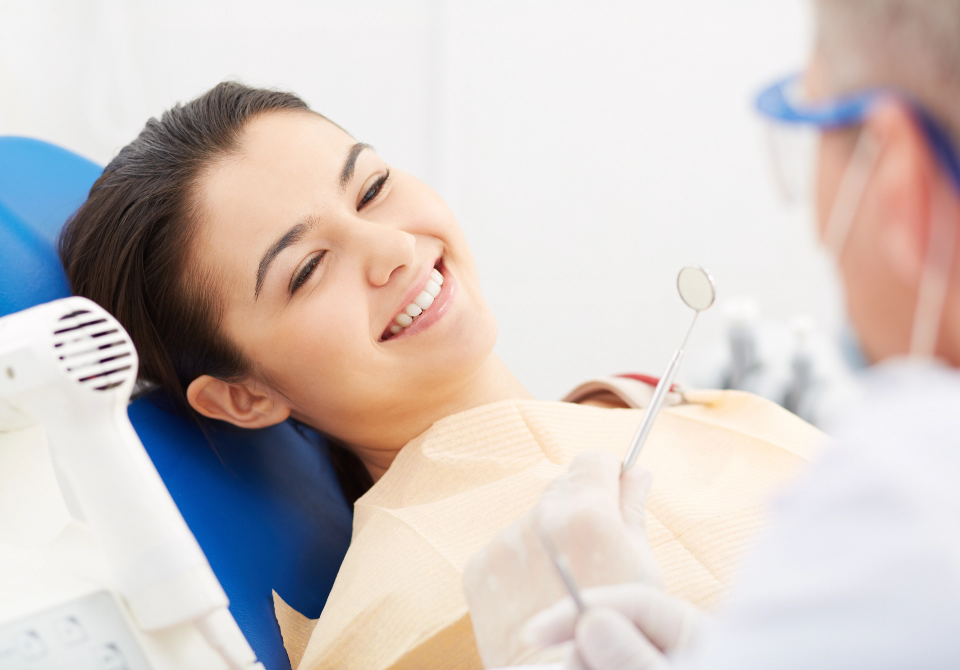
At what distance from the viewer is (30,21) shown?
191cm

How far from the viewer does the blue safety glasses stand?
461mm

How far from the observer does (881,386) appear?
466 mm

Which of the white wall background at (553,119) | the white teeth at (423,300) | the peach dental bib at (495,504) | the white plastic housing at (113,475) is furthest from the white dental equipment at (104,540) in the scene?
the white wall background at (553,119)

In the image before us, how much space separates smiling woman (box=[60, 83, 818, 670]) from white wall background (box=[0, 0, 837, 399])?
1163 mm

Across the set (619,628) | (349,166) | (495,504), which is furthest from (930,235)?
(349,166)

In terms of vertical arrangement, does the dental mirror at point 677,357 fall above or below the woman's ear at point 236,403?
above

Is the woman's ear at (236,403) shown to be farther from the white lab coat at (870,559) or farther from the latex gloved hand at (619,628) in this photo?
the white lab coat at (870,559)

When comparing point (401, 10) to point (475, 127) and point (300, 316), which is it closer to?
point (475, 127)

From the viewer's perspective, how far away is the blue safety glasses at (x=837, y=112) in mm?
461

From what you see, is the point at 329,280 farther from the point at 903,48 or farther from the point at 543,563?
the point at 903,48

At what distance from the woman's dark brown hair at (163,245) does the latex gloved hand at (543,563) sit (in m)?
0.52

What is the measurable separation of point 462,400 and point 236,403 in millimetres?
345

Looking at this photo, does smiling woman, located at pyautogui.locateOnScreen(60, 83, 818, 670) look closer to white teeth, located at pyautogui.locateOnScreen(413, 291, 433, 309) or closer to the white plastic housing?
white teeth, located at pyautogui.locateOnScreen(413, 291, 433, 309)

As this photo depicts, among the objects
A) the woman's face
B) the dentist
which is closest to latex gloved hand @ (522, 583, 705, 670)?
the dentist
